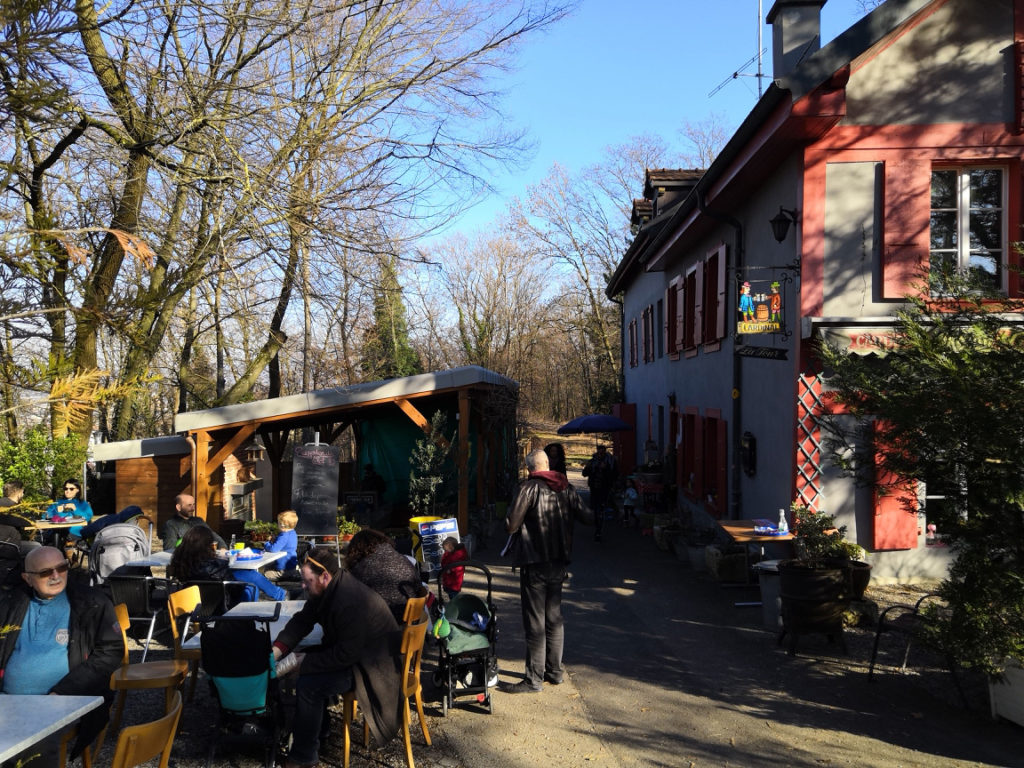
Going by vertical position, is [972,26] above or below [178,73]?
above

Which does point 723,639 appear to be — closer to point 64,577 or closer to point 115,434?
point 64,577

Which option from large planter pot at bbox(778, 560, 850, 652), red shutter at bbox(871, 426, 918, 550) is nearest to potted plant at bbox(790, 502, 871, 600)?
large planter pot at bbox(778, 560, 850, 652)

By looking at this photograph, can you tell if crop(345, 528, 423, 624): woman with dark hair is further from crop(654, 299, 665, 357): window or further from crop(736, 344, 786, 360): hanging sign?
crop(654, 299, 665, 357): window

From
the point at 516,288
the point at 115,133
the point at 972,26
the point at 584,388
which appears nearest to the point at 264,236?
the point at 115,133

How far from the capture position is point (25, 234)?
432cm

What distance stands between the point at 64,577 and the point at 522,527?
3410 millimetres

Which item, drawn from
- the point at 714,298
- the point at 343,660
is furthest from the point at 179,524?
the point at 714,298

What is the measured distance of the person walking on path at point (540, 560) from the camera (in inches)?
284

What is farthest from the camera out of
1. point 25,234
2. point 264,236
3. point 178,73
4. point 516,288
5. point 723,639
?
point 516,288

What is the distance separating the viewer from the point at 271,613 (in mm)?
6922

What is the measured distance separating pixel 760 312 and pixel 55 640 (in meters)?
8.10

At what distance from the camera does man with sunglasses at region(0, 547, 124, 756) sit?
4895 mm

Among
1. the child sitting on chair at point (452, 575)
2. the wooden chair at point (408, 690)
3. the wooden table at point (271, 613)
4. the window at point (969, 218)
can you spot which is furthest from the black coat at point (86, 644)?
the window at point (969, 218)

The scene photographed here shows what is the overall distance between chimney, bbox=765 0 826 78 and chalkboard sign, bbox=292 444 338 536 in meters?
8.34
